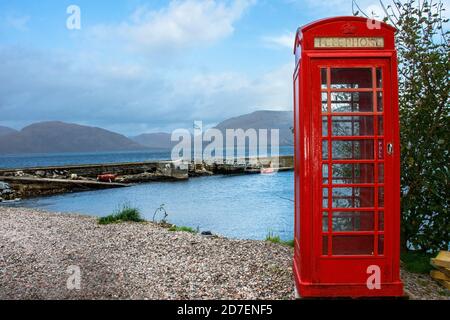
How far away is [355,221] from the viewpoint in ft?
14.9

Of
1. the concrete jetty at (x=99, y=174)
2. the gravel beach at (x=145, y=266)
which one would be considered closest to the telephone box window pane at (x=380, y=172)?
the gravel beach at (x=145, y=266)

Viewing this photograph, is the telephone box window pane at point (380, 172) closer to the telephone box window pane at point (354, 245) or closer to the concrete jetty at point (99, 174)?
the telephone box window pane at point (354, 245)

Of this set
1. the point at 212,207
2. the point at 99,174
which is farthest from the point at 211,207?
the point at 99,174

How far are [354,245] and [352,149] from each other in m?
0.96

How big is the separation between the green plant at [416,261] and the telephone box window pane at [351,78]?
9.59ft

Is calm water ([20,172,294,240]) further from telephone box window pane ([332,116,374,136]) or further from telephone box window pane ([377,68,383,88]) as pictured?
telephone box window pane ([377,68,383,88])

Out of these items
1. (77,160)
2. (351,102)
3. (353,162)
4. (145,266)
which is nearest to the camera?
(353,162)

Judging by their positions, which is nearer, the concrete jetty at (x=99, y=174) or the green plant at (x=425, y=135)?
the green plant at (x=425, y=135)

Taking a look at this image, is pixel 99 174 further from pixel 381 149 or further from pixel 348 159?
pixel 381 149

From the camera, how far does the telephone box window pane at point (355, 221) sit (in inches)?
175

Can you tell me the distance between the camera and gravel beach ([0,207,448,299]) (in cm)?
511

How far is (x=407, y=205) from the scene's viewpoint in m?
6.07

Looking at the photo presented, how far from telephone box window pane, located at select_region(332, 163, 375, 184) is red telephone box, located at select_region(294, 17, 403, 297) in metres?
0.02
